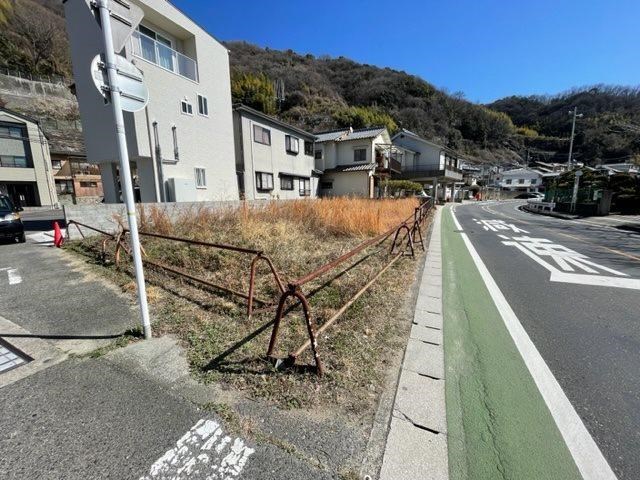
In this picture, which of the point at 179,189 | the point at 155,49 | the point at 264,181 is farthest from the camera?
the point at 264,181

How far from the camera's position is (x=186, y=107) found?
43.7ft

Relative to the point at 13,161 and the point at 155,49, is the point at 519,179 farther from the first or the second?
the point at 13,161

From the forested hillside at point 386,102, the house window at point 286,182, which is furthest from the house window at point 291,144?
the forested hillside at point 386,102

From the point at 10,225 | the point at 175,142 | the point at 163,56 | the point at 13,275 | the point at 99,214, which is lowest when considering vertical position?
the point at 13,275

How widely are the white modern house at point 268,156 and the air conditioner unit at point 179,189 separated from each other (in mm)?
2855

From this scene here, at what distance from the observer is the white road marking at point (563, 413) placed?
69.0 inches

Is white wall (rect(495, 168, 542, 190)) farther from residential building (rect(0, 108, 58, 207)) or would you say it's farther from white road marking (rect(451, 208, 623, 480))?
residential building (rect(0, 108, 58, 207))

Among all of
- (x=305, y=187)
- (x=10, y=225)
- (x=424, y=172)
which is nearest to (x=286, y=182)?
(x=305, y=187)

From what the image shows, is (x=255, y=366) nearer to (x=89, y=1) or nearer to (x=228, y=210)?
(x=89, y=1)

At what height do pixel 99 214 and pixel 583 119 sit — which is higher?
pixel 583 119

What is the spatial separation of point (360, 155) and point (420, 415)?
25.5 meters

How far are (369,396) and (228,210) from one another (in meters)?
8.36

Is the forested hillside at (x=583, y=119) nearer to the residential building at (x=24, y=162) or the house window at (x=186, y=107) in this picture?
the house window at (x=186, y=107)

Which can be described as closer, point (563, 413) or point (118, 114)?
point (563, 413)
